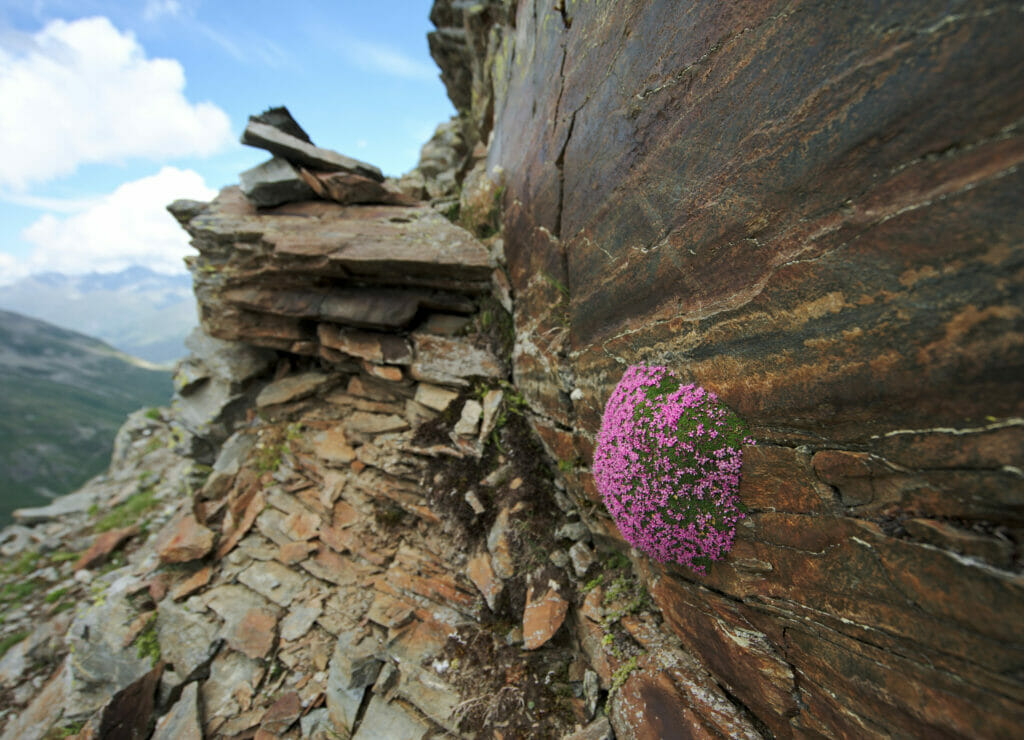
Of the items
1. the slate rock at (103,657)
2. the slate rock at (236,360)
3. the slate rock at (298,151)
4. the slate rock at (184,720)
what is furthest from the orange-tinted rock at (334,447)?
the slate rock at (298,151)

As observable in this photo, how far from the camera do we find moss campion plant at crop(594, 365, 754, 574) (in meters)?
4.60

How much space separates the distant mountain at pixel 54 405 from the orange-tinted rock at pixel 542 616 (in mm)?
84190

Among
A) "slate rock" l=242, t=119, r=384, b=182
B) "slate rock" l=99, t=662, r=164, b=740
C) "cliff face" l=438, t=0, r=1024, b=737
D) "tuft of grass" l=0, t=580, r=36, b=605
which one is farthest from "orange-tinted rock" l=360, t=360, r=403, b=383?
"tuft of grass" l=0, t=580, r=36, b=605

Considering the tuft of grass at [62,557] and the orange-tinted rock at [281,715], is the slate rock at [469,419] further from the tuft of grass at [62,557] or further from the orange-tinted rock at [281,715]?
the tuft of grass at [62,557]

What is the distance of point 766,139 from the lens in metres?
3.91

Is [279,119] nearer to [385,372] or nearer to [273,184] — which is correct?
[273,184]

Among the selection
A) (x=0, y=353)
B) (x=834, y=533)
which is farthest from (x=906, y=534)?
(x=0, y=353)

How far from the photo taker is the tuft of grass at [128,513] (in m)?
18.2

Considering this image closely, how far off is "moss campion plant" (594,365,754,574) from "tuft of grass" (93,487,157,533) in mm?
21302

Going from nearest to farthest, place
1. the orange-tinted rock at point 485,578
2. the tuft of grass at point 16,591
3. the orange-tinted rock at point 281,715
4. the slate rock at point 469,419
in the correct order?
1. the orange-tinted rock at point 485,578
2. the orange-tinted rock at point 281,715
3. the slate rock at point 469,419
4. the tuft of grass at point 16,591

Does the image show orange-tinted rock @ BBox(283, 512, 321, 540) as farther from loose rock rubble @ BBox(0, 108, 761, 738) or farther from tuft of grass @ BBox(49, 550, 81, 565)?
tuft of grass @ BBox(49, 550, 81, 565)

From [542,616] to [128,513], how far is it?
66.8 feet

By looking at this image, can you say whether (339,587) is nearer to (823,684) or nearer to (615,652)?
(615,652)

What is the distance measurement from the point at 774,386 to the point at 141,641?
13.9 meters
